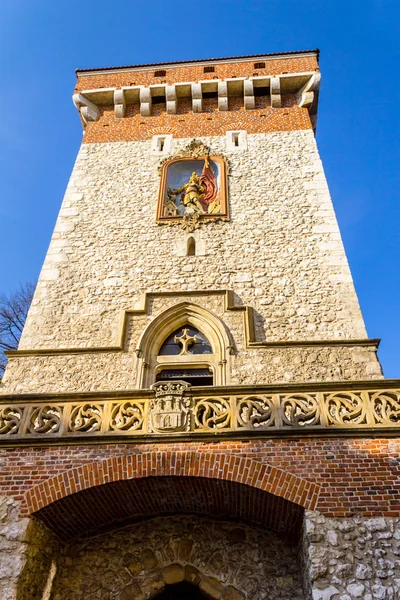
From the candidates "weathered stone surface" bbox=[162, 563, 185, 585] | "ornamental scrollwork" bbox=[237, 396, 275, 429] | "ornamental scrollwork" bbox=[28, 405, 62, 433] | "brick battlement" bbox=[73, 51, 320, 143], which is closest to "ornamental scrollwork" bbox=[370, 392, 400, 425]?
"ornamental scrollwork" bbox=[237, 396, 275, 429]

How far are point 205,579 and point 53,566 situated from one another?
200 centimetres

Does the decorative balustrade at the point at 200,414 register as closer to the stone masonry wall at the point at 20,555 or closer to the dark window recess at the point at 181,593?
the stone masonry wall at the point at 20,555

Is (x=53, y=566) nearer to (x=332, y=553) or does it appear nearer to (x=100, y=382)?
(x=100, y=382)

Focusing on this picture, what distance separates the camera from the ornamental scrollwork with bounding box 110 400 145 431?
6.61m

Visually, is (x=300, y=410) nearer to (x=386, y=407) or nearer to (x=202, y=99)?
(x=386, y=407)

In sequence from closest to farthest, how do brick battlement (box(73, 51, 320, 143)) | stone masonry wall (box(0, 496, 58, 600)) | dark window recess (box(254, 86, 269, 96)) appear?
1. stone masonry wall (box(0, 496, 58, 600))
2. brick battlement (box(73, 51, 320, 143))
3. dark window recess (box(254, 86, 269, 96))

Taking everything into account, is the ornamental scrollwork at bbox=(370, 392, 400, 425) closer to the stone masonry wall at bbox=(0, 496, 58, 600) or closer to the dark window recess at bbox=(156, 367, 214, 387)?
the dark window recess at bbox=(156, 367, 214, 387)

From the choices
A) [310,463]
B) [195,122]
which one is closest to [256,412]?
[310,463]

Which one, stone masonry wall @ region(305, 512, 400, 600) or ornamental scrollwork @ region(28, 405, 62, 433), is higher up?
ornamental scrollwork @ region(28, 405, 62, 433)

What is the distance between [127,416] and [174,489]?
1119 mm

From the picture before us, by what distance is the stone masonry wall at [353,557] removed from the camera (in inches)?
208

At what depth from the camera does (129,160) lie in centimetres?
1212

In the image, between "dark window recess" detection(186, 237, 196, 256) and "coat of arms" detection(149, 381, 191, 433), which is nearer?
"coat of arms" detection(149, 381, 191, 433)

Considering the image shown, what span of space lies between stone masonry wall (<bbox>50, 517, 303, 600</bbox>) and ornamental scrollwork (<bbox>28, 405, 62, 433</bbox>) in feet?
5.52
